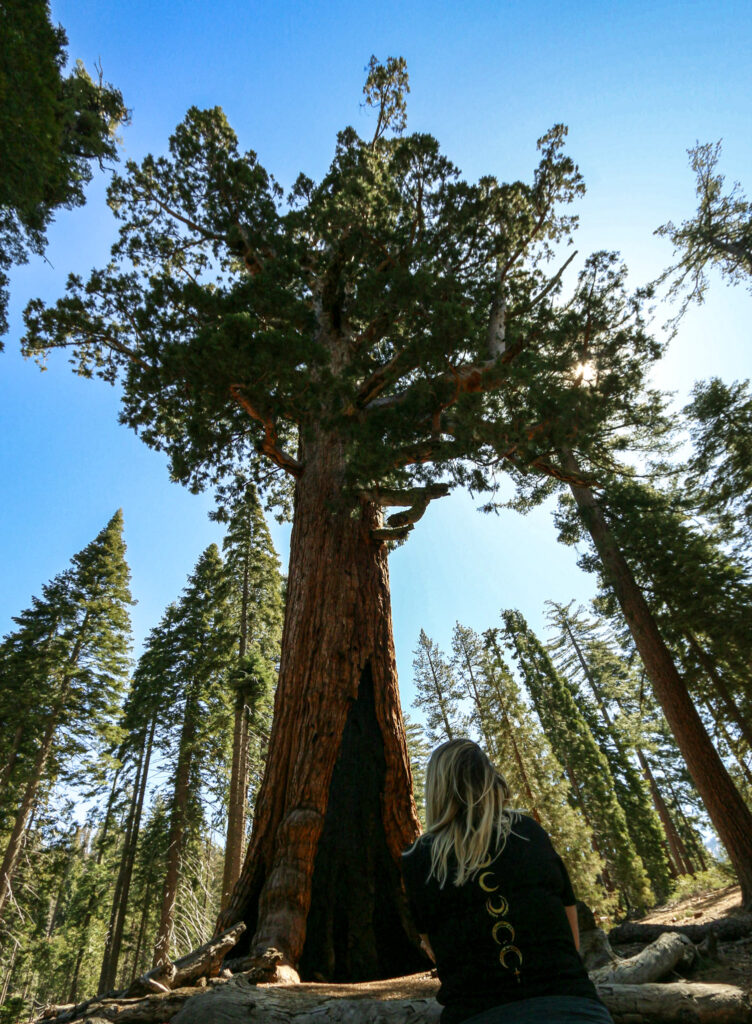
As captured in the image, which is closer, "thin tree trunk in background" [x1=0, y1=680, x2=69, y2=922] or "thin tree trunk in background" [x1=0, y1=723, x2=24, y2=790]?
"thin tree trunk in background" [x1=0, y1=680, x2=69, y2=922]

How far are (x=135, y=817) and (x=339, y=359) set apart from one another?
2181cm

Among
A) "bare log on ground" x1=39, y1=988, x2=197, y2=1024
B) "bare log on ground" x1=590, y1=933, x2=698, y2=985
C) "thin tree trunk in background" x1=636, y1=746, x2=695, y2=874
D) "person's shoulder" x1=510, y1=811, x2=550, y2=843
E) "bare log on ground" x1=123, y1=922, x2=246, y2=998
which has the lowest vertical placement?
"bare log on ground" x1=590, y1=933, x2=698, y2=985

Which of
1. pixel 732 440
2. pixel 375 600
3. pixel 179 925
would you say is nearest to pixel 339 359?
pixel 375 600

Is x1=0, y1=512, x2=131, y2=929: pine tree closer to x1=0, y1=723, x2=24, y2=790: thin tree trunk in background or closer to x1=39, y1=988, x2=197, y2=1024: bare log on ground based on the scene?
x1=0, y1=723, x2=24, y2=790: thin tree trunk in background

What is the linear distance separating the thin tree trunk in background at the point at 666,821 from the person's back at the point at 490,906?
28.1 m

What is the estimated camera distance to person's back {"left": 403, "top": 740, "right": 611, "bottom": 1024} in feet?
5.05

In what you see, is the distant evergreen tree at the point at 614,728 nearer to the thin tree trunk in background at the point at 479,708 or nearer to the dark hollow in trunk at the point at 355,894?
the thin tree trunk in background at the point at 479,708

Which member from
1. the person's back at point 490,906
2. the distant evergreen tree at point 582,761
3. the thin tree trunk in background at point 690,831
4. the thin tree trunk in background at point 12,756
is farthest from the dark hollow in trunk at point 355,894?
the thin tree trunk in background at point 690,831

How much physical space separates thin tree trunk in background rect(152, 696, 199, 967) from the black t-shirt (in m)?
16.3

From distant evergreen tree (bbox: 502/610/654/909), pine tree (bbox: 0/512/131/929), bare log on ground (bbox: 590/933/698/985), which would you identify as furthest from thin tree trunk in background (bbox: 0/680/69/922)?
distant evergreen tree (bbox: 502/610/654/909)

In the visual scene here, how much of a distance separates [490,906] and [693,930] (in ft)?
15.6

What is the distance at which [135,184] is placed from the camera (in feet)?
35.2

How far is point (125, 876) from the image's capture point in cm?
1931

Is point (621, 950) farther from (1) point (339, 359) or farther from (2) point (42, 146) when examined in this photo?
(2) point (42, 146)
